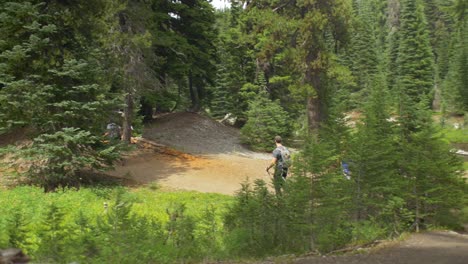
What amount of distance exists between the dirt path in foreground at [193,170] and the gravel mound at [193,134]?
1.94 meters

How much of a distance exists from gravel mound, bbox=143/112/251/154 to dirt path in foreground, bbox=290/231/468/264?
49.9 feet

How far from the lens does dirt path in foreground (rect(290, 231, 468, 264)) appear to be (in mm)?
6414

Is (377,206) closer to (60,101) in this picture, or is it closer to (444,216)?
(444,216)

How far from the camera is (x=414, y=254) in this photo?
6.80m

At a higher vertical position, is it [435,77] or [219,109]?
[435,77]

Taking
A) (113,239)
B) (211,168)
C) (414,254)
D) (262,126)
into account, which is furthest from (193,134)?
(414,254)

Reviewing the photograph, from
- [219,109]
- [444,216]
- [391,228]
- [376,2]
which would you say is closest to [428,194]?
[444,216]

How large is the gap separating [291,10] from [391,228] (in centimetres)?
1285

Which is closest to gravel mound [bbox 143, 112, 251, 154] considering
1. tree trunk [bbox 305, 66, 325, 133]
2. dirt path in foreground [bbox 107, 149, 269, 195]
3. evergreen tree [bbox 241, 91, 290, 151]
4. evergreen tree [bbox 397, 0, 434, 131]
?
evergreen tree [bbox 241, 91, 290, 151]

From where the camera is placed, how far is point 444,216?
867 centimetres

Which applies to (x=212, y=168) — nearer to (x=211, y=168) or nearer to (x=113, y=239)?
(x=211, y=168)

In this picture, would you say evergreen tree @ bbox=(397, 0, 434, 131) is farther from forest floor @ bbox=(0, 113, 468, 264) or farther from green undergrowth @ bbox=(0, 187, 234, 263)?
green undergrowth @ bbox=(0, 187, 234, 263)

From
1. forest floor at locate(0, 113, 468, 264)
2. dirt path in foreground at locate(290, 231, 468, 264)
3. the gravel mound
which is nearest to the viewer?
dirt path in foreground at locate(290, 231, 468, 264)

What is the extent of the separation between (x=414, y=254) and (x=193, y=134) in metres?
19.4
